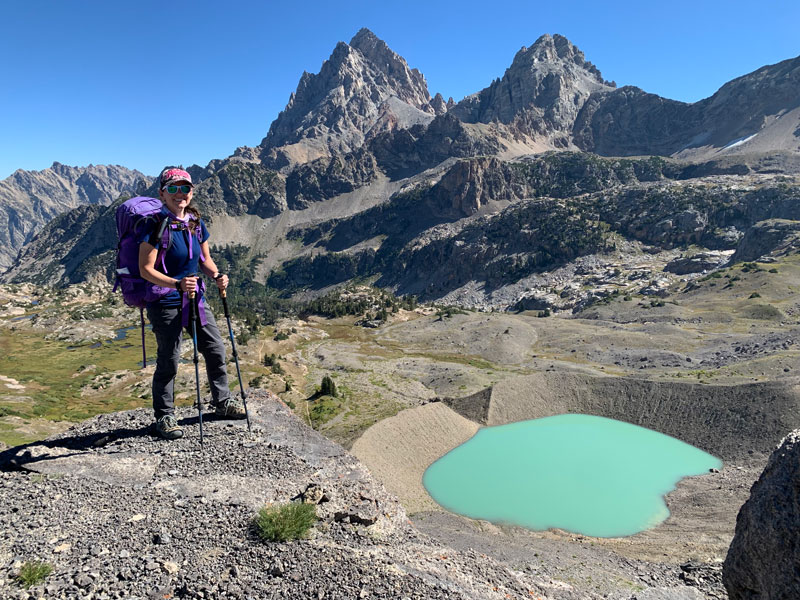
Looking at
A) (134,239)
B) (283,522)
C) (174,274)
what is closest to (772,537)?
(283,522)

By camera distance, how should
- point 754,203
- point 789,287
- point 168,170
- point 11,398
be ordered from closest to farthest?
point 168,170
point 11,398
point 789,287
point 754,203

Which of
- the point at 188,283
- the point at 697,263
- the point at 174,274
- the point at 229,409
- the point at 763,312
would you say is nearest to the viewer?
the point at 188,283

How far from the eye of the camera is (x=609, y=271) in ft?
513

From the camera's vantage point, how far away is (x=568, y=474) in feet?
121

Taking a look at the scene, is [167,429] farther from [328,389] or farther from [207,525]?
[328,389]

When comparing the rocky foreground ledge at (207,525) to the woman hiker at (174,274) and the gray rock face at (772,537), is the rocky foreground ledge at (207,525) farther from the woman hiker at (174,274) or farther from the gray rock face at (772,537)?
the gray rock face at (772,537)

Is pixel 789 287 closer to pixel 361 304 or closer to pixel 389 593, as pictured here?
pixel 361 304

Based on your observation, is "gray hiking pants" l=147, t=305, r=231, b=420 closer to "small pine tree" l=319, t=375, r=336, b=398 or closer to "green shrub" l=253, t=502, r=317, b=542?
"green shrub" l=253, t=502, r=317, b=542

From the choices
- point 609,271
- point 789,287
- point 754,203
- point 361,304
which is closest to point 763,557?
point 789,287

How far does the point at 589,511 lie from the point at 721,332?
6748 cm

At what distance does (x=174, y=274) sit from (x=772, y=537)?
12.1 m

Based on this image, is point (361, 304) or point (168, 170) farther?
point (361, 304)

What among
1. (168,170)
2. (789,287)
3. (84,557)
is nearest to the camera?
(84,557)

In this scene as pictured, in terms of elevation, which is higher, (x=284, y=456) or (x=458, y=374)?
(x=284, y=456)
